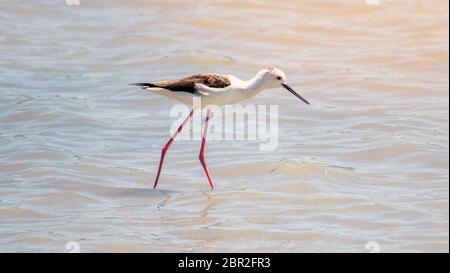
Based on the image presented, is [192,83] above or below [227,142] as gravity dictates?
above

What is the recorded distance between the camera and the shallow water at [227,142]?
327 inches

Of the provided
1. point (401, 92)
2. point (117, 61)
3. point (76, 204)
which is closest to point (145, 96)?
point (117, 61)

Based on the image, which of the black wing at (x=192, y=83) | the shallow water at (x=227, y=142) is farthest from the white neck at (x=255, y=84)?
the shallow water at (x=227, y=142)

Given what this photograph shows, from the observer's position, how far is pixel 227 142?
448 inches

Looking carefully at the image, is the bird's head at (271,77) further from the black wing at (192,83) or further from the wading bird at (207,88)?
the black wing at (192,83)

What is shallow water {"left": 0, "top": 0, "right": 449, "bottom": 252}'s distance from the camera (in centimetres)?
830

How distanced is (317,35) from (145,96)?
11.9 ft

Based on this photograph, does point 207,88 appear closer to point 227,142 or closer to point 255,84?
point 255,84

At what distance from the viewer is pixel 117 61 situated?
14961 mm

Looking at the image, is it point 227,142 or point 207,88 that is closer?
point 207,88

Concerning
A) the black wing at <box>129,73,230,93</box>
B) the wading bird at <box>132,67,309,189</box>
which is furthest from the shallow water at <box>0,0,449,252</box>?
the black wing at <box>129,73,230,93</box>

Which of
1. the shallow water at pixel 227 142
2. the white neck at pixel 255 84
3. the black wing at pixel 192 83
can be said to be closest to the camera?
the shallow water at pixel 227 142

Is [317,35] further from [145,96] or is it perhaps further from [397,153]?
[397,153]

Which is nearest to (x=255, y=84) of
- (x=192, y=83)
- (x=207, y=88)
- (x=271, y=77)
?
(x=271, y=77)
